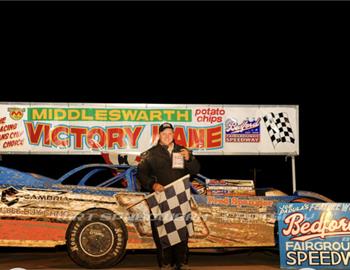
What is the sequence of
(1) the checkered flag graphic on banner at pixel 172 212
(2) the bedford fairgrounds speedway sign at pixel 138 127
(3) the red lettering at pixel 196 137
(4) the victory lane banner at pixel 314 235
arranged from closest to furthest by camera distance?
(1) the checkered flag graphic on banner at pixel 172 212
(4) the victory lane banner at pixel 314 235
(2) the bedford fairgrounds speedway sign at pixel 138 127
(3) the red lettering at pixel 196 137

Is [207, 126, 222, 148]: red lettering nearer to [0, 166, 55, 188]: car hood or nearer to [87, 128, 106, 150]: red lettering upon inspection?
[87, 128, 106, 150]: red lettering

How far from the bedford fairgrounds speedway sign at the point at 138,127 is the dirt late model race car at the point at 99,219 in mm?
2167

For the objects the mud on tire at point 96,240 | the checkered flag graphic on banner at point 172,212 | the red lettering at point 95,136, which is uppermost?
the red lettering at point 95,136

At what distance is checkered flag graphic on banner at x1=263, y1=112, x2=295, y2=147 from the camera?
363 inches

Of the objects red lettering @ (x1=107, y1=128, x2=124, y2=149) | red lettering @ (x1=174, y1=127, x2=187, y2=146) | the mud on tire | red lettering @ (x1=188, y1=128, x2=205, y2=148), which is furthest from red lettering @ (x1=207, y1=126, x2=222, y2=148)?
the mud on tire

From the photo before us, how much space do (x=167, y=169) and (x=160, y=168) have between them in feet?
0.28

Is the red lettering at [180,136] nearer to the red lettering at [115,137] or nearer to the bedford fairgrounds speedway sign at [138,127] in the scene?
the bedford fairgrounds speedway sign at [138,127]

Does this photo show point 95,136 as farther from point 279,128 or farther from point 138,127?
point 279,128

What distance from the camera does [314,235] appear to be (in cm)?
649

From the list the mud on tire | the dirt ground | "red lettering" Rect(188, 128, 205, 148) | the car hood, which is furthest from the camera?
"red lettering" Rect(188, 128, 205, 148)

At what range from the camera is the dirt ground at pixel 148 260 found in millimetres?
6913

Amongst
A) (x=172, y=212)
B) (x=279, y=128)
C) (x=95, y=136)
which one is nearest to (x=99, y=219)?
(x=172, y=212)

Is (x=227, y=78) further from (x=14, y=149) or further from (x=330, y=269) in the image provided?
(x=330, y=269)

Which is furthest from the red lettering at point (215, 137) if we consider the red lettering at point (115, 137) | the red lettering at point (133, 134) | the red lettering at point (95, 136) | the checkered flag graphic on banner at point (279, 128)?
the red lettering at point (95, 136)
